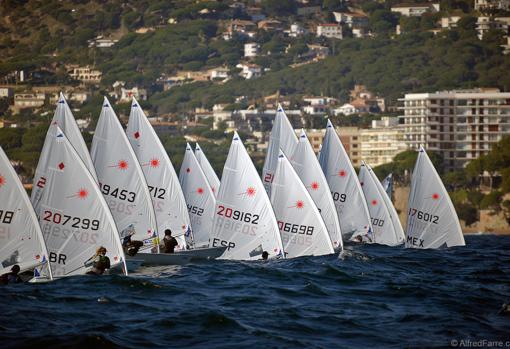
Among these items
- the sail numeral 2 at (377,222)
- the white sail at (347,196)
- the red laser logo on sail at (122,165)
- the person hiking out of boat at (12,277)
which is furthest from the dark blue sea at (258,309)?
the sail numeral 2 at (377,222)

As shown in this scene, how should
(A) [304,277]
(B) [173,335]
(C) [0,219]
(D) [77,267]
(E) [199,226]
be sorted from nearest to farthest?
(B) [173,335] → (C) [0,219] → (D) [77,267] → (A) [304,277] → (E) [199,226]

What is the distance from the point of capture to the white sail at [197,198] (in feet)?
187

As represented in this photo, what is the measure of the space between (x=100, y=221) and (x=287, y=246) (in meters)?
11.9

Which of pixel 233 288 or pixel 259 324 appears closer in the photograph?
pixel 259 324

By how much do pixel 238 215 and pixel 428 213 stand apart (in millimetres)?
16939

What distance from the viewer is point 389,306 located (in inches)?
1442

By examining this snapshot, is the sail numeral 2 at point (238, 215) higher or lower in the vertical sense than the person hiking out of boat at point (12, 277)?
higher

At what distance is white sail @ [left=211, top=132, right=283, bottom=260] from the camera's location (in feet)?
153

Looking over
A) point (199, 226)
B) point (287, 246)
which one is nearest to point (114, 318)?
point (287, 246)

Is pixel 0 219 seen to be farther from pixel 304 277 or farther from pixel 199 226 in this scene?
pixel 199 226

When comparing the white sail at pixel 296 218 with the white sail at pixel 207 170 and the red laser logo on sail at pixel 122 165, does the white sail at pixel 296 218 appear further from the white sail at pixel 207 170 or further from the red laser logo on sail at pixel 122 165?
the white sail at pixel 207 170

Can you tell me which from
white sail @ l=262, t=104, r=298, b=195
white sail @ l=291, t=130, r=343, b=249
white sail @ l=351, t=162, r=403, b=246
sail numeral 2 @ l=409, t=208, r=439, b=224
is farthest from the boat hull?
white sail @ l=351, t=162, r=403, b=246

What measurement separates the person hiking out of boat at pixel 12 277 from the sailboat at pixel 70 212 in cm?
124

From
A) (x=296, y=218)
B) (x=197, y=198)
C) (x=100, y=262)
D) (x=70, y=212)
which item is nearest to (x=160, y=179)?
(x=296, y=218)
